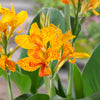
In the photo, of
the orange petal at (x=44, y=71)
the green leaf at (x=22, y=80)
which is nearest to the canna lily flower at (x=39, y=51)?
the orange petal at (x=44, y=71)

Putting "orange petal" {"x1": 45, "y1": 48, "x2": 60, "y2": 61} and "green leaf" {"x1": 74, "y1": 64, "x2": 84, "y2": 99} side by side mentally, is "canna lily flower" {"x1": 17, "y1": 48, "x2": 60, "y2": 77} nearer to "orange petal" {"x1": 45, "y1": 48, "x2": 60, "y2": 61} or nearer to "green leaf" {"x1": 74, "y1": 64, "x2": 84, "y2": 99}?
"orange petal" {"x1": 45, "y1": 48, "x2": 60, "y2": 61}

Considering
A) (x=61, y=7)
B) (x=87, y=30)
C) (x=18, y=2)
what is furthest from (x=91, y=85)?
(x=18, y=2)

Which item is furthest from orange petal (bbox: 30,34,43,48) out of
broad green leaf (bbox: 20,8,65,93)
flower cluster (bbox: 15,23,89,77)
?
broad green leaf (bbox: 20,8,65,93)

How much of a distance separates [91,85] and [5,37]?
23 centimetres

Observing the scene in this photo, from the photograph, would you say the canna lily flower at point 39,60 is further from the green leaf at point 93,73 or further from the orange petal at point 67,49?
the green leaf at point 93,73

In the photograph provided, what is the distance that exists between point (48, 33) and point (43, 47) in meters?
0.03

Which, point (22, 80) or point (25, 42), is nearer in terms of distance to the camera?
point (25, 42)

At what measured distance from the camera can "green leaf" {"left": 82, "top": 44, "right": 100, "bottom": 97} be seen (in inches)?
20.5

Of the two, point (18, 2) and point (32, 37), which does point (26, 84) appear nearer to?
point (32, 37)

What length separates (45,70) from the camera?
1.15ft

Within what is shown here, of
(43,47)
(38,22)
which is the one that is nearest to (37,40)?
(43,47)

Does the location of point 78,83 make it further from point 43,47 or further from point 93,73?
point 43,47

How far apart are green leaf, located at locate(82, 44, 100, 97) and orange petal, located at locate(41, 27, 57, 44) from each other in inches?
7.5

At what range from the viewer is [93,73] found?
53 cm
